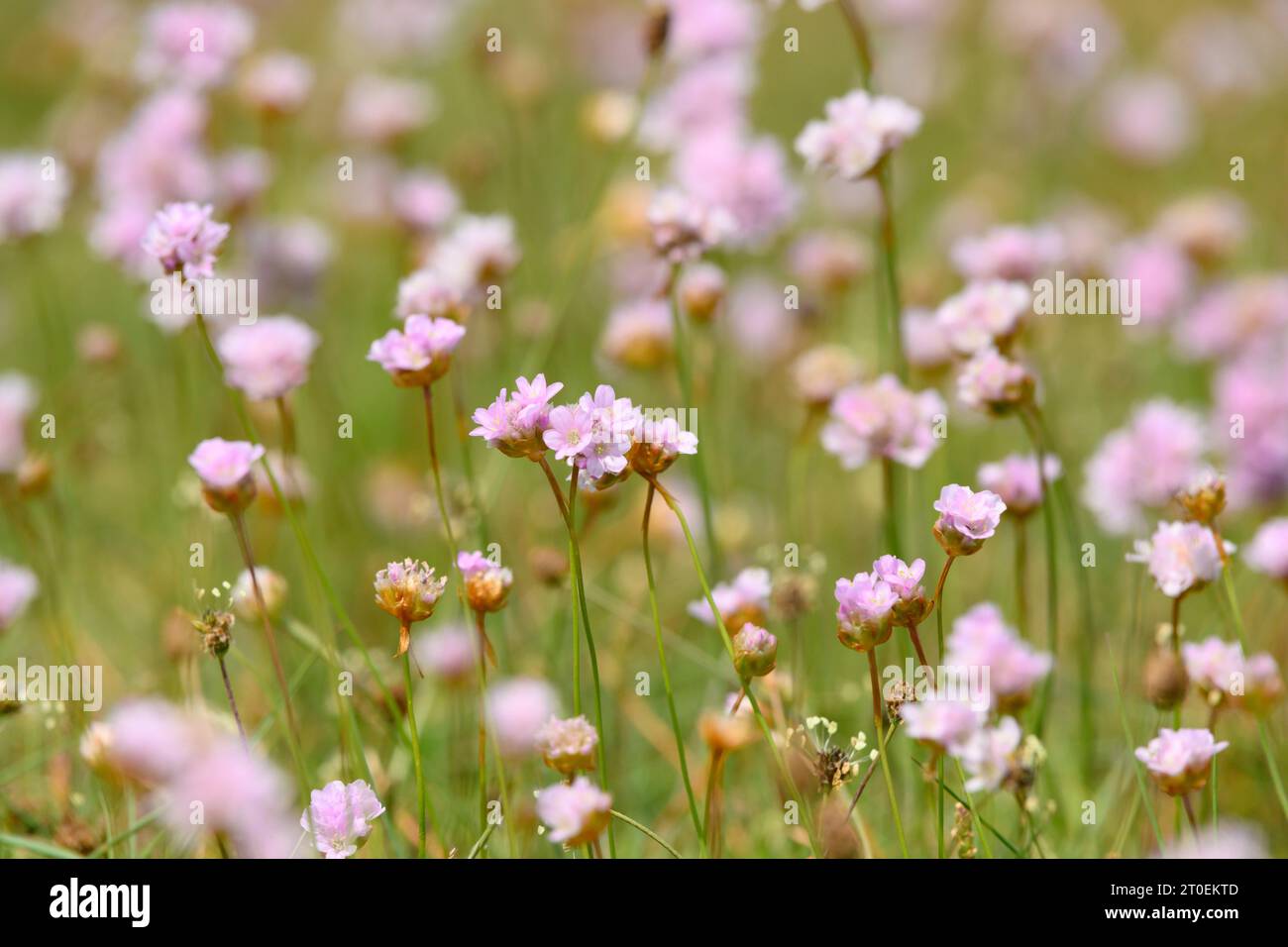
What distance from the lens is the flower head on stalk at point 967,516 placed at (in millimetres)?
902

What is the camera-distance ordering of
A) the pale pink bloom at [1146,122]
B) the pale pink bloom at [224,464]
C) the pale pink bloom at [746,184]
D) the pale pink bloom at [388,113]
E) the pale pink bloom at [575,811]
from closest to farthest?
the pale pink bloom at [575,811] < the pale pink bloom at [224,464] < the pale pink bloom at [746,184] < the pale pink bloom at [388,113] < the pale pink bloom at [1146,122]

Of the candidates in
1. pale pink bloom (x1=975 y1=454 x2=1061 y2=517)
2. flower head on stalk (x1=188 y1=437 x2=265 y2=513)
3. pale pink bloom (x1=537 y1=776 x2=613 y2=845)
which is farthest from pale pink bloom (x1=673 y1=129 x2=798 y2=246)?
pale pink bloom (x1=537 y1=776 x2=613 y2=845)

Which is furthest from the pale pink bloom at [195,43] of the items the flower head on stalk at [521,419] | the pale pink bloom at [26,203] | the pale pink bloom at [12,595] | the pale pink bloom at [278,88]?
the flower head on stalk at [521,419]

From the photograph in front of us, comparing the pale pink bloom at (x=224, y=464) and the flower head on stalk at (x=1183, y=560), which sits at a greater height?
the pale pink bloom at (x=224, y=464)

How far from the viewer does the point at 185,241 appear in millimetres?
996

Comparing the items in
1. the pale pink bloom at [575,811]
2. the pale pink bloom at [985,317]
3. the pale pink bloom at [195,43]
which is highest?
the pale pink bloom at [195,43]

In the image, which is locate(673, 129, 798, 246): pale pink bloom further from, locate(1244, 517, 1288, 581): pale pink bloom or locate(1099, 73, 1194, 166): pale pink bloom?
locate(1099, 73, 1194, 166): pale pink bloom

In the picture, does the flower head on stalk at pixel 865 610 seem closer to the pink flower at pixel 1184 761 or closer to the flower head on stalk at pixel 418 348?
the pink flower at pixel 1184 761

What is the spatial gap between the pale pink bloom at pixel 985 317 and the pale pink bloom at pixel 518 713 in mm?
492

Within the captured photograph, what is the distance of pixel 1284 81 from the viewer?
3.06 m

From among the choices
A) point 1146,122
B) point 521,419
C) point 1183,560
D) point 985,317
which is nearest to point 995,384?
point 985,317

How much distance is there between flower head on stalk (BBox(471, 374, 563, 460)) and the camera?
90 centimetres

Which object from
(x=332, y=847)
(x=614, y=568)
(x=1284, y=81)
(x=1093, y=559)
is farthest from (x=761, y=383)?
(x=1284, y=81)

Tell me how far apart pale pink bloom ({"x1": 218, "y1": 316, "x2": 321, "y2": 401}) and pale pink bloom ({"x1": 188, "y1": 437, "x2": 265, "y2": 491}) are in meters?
0.15
